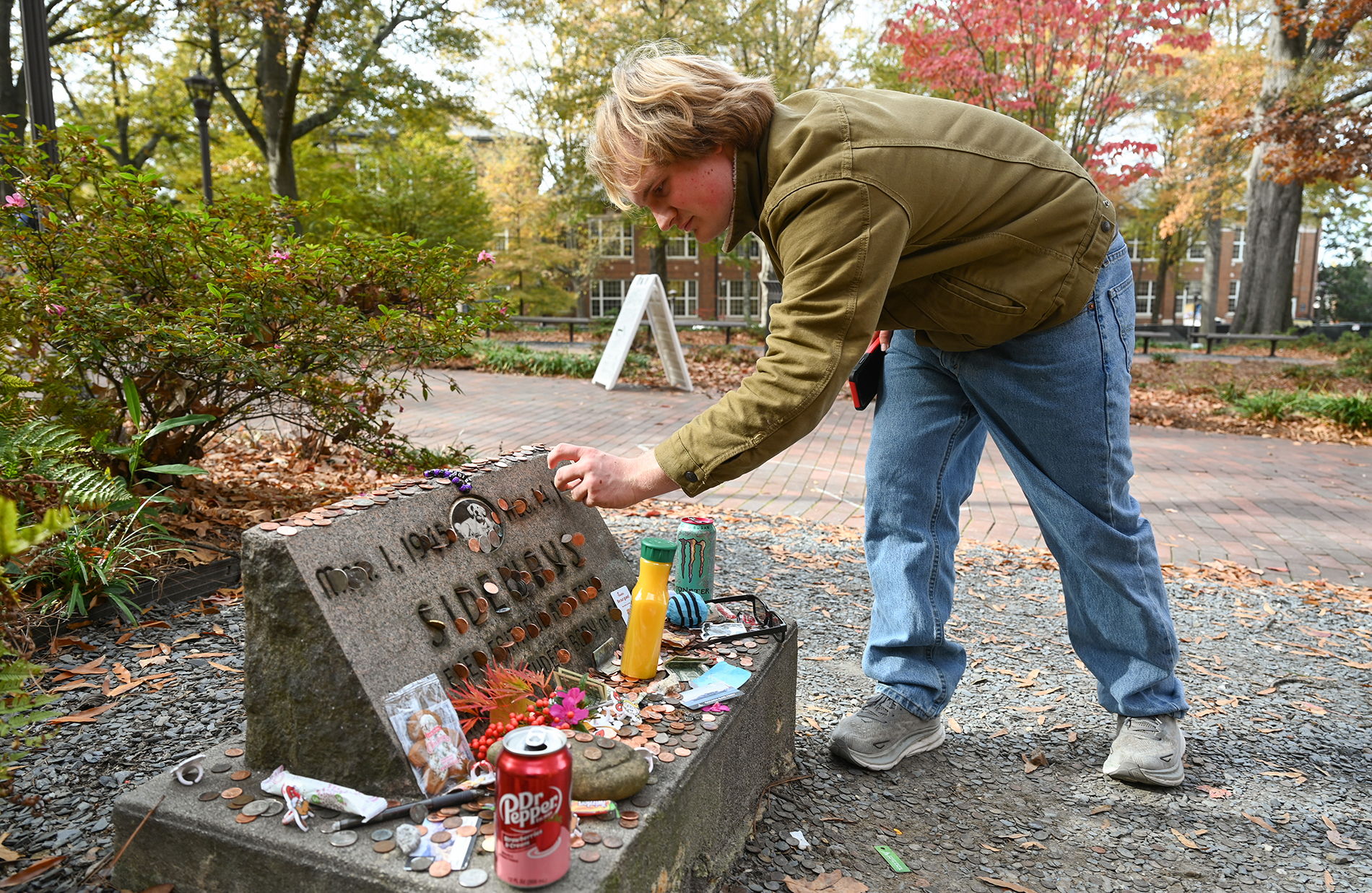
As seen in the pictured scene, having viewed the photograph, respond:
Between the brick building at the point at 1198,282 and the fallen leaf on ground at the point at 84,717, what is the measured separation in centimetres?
4211

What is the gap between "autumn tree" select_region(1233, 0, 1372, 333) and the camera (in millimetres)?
11312

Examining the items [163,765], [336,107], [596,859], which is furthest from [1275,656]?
[336,107]

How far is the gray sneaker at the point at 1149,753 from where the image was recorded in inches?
89.4

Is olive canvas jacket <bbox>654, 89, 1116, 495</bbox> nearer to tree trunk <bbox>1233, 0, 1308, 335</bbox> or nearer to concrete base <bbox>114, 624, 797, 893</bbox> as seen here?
concrete base <bbox>114, 624, 797, 893</bbox>

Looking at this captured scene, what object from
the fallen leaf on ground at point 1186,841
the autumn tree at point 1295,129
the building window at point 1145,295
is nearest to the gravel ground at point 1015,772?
the fallen leaf on ground at point 1186,841

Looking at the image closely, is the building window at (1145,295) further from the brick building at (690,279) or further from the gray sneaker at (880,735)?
the gray sneaker at (880,735)

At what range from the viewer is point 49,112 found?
532cm

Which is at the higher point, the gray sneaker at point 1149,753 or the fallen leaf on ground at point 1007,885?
the gray sneaker at point 1149,753

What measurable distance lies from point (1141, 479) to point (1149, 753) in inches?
185

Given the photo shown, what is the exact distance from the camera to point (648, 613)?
1.96 m

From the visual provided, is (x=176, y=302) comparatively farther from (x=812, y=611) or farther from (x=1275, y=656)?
(x=1275, y=656)

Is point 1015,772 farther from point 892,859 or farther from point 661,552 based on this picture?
point 661,552

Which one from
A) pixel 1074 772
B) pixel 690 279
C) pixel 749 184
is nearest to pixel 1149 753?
pixel 1074 772

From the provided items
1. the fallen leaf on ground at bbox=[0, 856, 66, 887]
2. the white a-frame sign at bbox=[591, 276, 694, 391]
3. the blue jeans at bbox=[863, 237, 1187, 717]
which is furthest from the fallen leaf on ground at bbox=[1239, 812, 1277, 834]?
the white a-frame sign at bbox=[591, 276, 694, 391]
